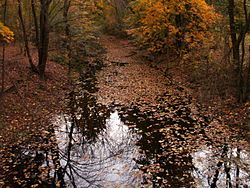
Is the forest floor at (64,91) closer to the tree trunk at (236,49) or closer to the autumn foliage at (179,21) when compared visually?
the tree trunk at (236,49)

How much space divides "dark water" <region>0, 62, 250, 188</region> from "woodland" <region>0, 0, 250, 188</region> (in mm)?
32

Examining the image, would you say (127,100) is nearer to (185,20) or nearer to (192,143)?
(192,143)

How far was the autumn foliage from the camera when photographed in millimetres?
19828

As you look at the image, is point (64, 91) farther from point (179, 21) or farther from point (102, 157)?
point (179, 21)

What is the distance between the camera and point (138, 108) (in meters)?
14.6

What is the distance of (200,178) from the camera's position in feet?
28.4

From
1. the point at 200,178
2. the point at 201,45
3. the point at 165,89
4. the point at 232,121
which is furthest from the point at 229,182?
the point at 201,45

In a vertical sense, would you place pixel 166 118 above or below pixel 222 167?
above

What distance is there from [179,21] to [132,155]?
1370cm

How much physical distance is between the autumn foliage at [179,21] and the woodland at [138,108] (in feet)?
0.27

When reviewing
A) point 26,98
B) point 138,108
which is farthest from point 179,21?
point 26,98

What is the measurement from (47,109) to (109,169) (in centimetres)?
610

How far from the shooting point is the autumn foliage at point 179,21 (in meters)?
19.8

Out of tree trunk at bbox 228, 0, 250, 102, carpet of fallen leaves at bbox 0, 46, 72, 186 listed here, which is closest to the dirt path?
carpet of fallen leaves at bbox 0, 46, 72, 186
